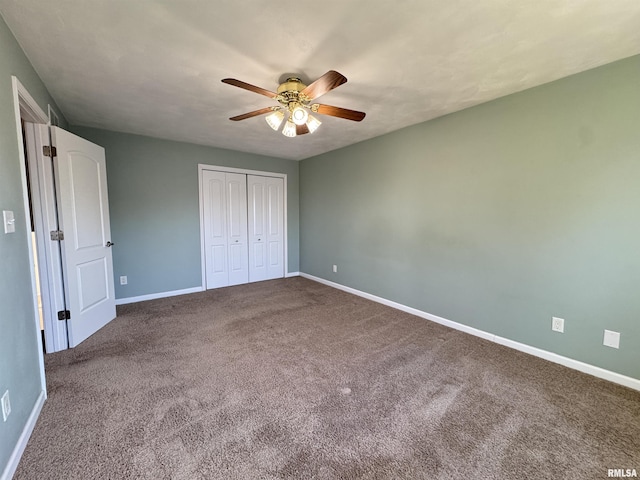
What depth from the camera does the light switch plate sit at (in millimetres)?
1406

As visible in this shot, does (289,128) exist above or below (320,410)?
above

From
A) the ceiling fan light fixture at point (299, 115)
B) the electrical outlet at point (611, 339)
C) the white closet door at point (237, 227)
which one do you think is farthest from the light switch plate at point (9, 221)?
the electrical outlet at point (611, 339)

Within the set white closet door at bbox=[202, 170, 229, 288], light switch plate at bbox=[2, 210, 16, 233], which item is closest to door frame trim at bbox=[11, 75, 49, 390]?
light switch plate at bbox=[2, 210, 16, 233]

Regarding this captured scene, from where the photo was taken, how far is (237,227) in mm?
4691

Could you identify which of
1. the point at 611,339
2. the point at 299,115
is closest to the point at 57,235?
the point at 299,115

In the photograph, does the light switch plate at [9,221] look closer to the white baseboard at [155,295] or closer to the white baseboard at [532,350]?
the white baseboard at [155,295]

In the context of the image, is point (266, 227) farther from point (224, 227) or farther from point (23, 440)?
point (23, 440)

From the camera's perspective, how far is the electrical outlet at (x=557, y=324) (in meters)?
2.27

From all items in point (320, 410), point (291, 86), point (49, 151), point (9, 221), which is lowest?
point (320, 410)

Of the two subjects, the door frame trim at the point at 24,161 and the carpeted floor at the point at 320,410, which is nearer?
the carpeted floor at the point at 320,410

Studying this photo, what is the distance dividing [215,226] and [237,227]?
0.38 m

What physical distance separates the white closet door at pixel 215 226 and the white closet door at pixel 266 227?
48cm

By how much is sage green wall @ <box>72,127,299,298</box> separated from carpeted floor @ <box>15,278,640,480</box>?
1.21 meters

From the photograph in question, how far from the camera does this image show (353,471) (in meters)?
1.33
